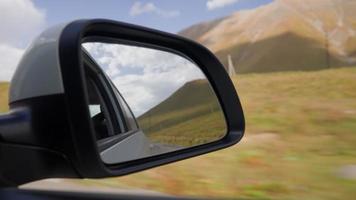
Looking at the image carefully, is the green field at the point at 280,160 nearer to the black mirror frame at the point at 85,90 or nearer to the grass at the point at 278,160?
the grass at the point at 278,160

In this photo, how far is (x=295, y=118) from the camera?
31.3 ft

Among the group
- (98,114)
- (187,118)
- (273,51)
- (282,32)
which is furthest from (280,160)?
(282,32)

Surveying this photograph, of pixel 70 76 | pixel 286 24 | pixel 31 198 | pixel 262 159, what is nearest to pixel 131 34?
pixel 70 76

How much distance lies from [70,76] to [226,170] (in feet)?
17.2

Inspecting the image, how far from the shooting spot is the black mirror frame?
120 cm

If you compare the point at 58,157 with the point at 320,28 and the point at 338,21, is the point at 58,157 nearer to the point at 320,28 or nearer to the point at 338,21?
the point at 338,21

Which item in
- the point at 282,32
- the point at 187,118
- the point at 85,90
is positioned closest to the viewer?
the point at 85,90

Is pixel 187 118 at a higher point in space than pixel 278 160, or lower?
higher

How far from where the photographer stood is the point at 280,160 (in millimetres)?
6949

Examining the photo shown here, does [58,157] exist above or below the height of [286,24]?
above

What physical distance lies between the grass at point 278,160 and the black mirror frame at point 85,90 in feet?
0.53

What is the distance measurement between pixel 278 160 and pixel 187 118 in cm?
464

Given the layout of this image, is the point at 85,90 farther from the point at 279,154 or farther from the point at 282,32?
the point at 282,32

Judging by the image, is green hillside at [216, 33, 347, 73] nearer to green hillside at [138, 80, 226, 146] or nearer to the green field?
the green field
